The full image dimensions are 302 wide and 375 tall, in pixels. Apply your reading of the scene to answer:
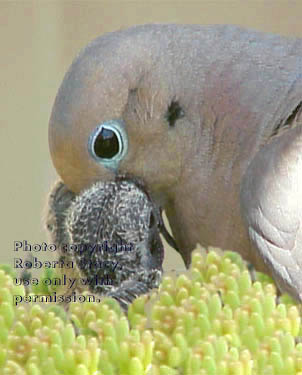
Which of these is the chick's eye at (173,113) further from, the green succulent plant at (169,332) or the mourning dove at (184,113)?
the green succulent plant at (169,332)

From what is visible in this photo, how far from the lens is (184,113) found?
755mm

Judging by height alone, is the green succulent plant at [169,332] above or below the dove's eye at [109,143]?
below

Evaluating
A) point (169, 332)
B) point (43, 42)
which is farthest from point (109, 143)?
point (43, 42)

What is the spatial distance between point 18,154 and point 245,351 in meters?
1.13

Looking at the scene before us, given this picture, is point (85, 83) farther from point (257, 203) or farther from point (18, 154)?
point (18, 154)

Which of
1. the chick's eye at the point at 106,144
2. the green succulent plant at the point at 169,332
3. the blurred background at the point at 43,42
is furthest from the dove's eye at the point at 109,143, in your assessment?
the blurred background at the point at 43,42

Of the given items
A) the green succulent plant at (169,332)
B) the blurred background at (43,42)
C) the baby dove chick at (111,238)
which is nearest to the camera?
the green succulent plant at (169,332)

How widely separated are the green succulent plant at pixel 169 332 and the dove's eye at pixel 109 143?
23 cm

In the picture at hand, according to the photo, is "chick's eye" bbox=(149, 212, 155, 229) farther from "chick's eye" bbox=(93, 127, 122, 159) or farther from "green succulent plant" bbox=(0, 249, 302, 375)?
"green succulent plant" bbox=(0, 249, 302, 375)

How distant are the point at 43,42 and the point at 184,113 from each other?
0.85 meters

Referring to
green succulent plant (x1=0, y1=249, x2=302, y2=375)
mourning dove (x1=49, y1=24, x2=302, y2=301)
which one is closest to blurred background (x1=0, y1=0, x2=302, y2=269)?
→ mourning dove (x1=49, y1=24, x2=302, y2=301)

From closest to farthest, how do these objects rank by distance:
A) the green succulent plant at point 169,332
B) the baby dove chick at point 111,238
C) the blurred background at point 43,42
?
the green succulent plant at point 169,332 → the baby dove chick at point 111,238 → the blurred background at point 43,42

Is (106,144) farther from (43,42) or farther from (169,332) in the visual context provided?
(43,42)

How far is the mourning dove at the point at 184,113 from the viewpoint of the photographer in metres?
0.73
